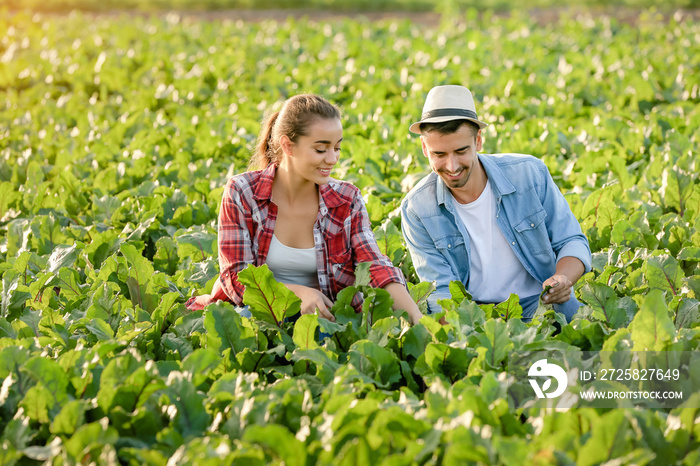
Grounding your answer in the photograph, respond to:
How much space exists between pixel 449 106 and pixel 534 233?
2.45ft

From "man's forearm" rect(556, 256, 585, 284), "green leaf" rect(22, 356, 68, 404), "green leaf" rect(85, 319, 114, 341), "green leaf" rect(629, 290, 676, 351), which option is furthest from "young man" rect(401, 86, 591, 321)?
"green leaf" rect(22, 356, 68, 404)

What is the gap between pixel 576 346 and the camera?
A: 2.55m

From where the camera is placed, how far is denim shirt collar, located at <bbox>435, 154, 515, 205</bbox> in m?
3.38

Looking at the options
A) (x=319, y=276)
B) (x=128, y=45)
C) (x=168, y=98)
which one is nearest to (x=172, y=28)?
(x=128, y=45)

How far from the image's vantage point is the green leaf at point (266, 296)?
2785 millimetres

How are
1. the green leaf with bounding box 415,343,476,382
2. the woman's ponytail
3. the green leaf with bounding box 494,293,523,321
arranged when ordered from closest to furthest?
the green leaf with bounding box 415,343,476,382
the green leaf with bounding box 494,293,523,321
the woman's ponytail

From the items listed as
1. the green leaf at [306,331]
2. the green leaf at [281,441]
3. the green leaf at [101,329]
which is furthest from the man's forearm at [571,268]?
the green leaf at [101,329]

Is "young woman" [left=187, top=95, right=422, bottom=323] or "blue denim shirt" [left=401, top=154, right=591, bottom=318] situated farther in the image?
"blue denim shirt" [left=401, top=154, right=591, bottom=318]

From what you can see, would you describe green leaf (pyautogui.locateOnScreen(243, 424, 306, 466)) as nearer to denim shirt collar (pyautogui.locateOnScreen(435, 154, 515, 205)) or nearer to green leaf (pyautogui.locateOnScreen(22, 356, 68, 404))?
green leaf (pyautogui.locateOnScreen(22, 356, 68, 404))

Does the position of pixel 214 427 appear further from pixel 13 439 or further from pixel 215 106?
pixel 215 106

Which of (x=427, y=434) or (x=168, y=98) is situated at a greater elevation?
(x=168, y=98)

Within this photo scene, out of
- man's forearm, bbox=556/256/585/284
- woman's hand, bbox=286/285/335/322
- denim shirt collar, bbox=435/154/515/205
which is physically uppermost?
denim shirt collar, bbox=435/154/515/205

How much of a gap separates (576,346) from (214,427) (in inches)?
50.7

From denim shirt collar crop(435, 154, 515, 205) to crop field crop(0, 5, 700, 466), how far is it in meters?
0.48
